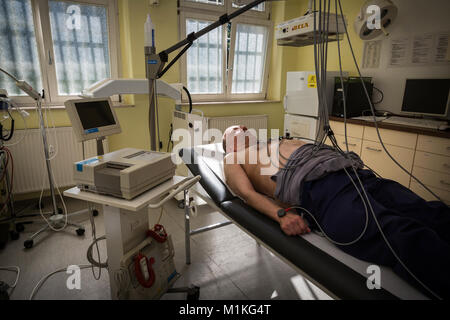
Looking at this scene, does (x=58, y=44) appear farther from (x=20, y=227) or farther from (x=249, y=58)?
(x=249, y=58)

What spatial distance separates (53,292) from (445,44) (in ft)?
12.4

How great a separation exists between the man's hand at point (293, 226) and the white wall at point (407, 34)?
2.40 m

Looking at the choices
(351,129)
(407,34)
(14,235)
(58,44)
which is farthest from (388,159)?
(58,44)

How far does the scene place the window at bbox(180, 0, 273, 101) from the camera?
3.50 meters

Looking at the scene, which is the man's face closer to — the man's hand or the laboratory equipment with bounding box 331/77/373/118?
the man's hand

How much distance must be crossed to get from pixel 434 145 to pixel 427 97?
62 centimetres

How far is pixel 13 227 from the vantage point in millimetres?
2279

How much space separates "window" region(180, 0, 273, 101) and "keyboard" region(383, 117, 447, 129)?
6.08ft

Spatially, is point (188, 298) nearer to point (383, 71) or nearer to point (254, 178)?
point (254, 178)

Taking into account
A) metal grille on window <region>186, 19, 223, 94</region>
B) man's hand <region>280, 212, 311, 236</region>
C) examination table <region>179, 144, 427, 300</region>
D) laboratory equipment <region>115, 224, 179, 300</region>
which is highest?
metal grille on window <region>186, 19, 223, 94</region>

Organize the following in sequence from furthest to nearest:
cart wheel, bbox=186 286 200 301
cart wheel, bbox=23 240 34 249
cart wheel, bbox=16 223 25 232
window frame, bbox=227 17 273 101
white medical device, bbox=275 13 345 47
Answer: window frame, bbox=227 17 273 101
cart wheel, bbox=16 223 25 232
cart wheel, bbox=23 240 34 249
white medical device, bbox=275 13 345 47
cart wheel, bbox=186 286 200 301

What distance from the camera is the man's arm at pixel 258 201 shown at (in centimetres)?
131

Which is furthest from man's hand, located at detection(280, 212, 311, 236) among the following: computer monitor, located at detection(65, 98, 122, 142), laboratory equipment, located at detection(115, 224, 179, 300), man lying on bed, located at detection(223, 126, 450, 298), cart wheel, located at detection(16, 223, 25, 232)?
cart wheel, located at detection(16, 223, 25, 232)

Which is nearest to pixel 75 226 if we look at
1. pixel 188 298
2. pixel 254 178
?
pixel 188 298
